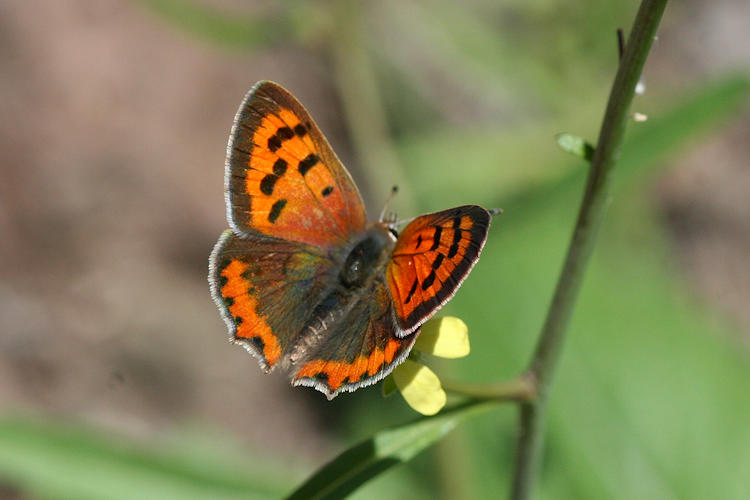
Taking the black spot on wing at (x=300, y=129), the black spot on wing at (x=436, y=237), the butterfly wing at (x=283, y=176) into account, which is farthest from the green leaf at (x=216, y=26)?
the black spot on wing at (x=436, y=237)

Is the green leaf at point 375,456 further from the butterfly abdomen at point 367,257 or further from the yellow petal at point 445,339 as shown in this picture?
the butterfly abdomen at point 367,257

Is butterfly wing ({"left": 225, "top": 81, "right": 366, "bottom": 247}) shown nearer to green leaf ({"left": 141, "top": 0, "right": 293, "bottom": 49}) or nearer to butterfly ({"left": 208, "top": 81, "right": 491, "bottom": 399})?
butterfly ({"left": 208, "top": 81, "right": 491, "bottom": 399})

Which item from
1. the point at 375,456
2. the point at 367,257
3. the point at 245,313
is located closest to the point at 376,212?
the point at 367,257

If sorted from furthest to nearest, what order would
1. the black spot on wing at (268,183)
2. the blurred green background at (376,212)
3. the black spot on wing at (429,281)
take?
1. the blurred green background at (376,212)
2. the black spot on wing at (268,183)
3. the black spot on wing at (429,281)

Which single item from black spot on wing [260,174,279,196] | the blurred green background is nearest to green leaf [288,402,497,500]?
black spot on wing [260,174,279,196]

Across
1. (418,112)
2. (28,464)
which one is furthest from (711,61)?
(28,464)
